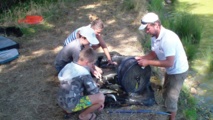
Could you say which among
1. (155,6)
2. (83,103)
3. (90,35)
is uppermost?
(90,35)

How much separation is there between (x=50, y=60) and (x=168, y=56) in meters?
2.41

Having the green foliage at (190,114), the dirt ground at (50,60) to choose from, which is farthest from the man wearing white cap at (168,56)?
the green foliage at (190,114)

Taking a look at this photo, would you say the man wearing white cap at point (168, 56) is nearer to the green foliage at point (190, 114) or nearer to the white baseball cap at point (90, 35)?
the green foliage at point (190, 114)

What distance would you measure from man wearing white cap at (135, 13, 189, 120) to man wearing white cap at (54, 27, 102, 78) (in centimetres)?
66

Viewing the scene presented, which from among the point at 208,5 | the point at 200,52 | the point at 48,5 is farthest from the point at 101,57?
the point at 208,5

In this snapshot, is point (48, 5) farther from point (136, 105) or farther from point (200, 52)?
point (136, 105)

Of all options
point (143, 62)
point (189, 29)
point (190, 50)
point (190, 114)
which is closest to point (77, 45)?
point (143, 62)

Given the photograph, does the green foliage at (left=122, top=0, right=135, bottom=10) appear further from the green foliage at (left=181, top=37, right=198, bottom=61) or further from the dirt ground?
the green foliage at (left=181, top=37, right=198, bottom=61)

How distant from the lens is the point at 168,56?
367cm

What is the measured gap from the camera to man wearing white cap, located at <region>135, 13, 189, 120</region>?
12.1ft

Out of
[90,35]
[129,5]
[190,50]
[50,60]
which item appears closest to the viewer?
[90,35]

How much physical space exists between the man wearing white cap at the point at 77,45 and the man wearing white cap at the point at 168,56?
0.66 m

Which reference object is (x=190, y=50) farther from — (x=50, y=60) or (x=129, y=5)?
(x=50, y=60)

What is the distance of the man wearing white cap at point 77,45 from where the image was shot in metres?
4.05
